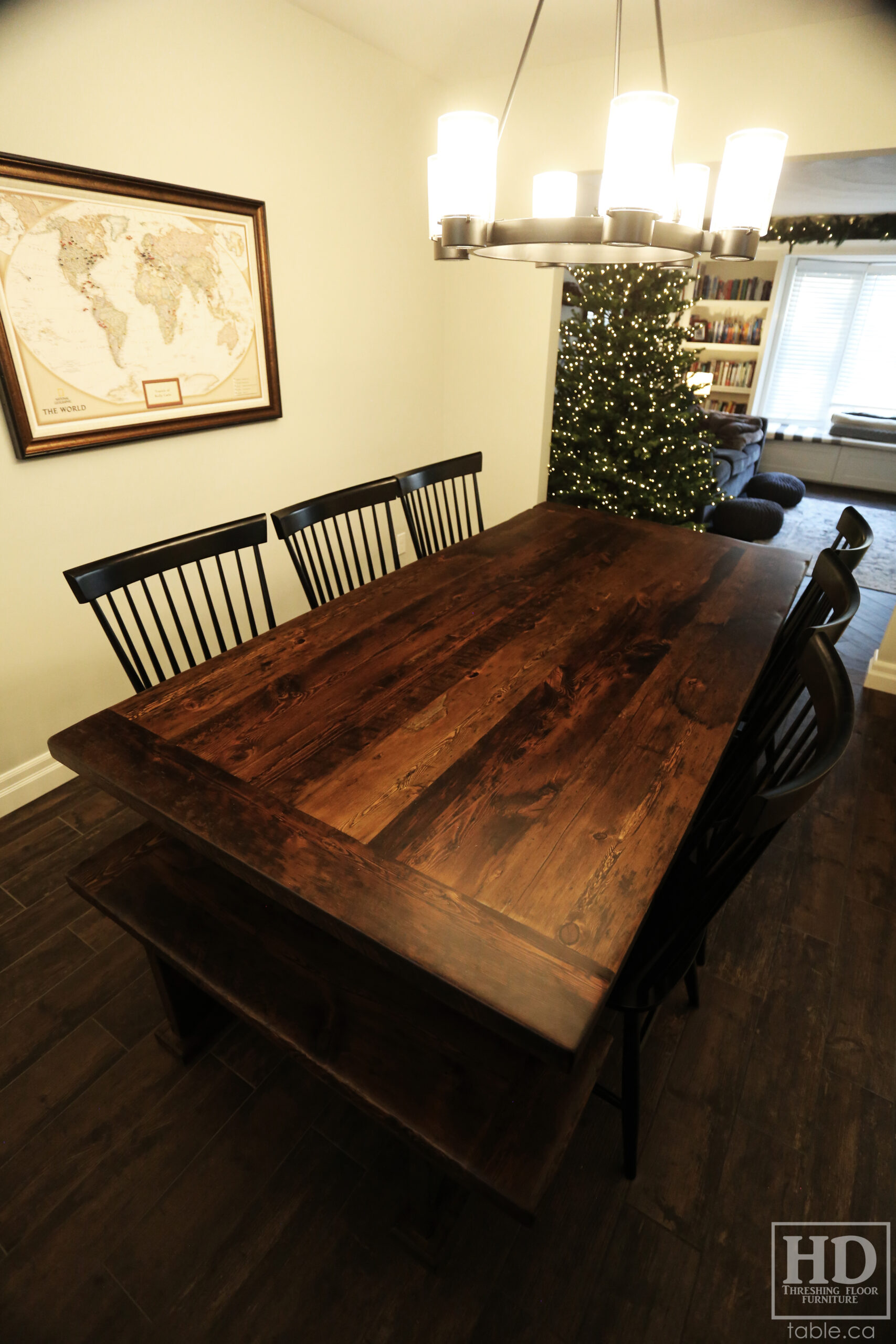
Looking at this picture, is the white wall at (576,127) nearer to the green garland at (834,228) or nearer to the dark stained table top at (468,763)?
the dark stained table top at (468,763)

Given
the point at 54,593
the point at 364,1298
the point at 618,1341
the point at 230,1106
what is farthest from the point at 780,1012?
the point at 54,593

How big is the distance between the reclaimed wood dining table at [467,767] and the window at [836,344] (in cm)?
698

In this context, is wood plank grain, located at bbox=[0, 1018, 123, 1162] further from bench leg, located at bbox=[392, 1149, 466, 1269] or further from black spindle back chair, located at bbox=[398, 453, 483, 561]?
black spindle back chair, located at bbox=[398, 453, 483, 561]

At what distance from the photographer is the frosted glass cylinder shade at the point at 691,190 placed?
1.65m

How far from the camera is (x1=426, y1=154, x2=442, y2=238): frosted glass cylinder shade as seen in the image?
1344 mm

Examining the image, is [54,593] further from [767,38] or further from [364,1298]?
[767,38]

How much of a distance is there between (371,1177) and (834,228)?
726cm


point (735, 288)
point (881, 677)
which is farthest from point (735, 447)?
point (881, 677)

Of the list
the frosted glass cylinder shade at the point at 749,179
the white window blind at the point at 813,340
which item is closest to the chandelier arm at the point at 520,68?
the frosted glass cylinder shade at the point at 749,179

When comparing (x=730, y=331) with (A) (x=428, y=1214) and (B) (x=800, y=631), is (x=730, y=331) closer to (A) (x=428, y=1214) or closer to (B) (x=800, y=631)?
(B) (x=800, y=631)

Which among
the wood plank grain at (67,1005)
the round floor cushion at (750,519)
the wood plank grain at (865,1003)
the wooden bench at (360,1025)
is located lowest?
the wood plank grain at (67,1005)

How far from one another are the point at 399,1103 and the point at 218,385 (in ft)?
7.87

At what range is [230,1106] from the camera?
56.1 inches

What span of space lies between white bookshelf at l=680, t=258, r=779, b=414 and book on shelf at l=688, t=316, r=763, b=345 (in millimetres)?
14
